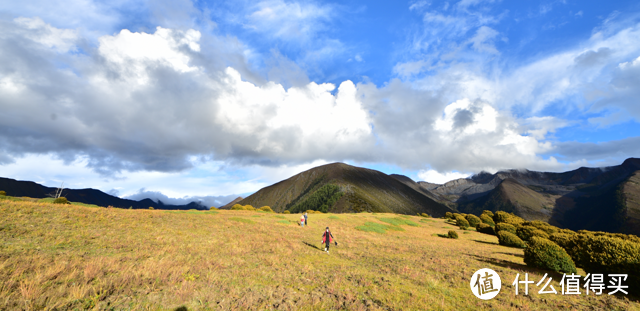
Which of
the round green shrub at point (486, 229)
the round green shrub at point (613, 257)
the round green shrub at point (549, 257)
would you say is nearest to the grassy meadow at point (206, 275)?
the round green shrub at point (549, 257)

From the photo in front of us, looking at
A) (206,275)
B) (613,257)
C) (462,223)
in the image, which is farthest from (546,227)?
(206,275)

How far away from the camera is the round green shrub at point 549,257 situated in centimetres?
1356

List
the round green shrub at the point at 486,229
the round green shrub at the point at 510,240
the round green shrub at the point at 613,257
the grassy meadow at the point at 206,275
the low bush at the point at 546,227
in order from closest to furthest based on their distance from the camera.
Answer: the grassy meadow at the point at 206,275
the round green shrub at the point at 613,257
the round green shrub at the point at 510,240
the low bush at the point at 546,227
the round green shrub at the point at 486,229

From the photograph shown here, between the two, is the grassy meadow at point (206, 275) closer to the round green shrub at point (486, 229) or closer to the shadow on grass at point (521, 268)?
the shadow on grass at point (521, 268)

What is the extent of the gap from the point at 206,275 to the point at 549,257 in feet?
60.5

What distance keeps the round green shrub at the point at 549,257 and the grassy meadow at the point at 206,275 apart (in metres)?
0.60

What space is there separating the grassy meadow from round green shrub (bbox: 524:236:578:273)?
1.96 feet

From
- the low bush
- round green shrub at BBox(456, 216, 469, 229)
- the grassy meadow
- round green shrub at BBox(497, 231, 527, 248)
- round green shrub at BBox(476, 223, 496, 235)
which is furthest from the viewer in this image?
round green shrub at BBox(456, 216, 469, 229)

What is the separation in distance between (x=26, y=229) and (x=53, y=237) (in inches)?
82.8

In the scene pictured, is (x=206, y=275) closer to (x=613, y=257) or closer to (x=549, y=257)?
(x=549, y=257)

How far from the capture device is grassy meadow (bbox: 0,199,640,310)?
7855mm

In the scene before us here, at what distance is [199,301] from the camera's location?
8086 mm

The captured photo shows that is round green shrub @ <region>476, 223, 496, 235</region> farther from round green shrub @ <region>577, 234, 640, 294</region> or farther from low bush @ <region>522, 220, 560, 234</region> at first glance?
round green shrub @ <region>577, 234, 640, 294</region>

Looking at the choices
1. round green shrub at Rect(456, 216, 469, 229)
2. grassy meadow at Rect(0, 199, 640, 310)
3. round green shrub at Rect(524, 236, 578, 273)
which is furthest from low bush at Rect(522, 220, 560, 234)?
grassy meadow at Rect(0, 199, 640, 310)
